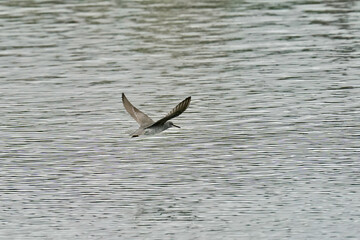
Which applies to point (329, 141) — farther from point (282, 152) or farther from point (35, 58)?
point (35, 58)

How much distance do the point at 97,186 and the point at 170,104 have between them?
6.15m

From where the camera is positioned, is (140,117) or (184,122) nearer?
(140,117)

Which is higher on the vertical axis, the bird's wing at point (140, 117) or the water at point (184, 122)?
the bird's wing at point (140, 117)

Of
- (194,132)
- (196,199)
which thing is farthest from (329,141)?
(196,199)

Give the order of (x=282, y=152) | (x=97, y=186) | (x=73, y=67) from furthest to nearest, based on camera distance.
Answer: (x=73, y=67) < (x=282, y=152) < (x=97, y=186)

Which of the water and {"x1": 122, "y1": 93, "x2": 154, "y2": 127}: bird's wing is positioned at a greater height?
{"x1": 122, "y1": 93, "x2": 154, "y2": 127}: bird's wing

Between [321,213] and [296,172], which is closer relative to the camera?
[321,213]

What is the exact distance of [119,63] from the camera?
88.4 feet

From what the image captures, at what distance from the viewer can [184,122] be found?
20.8m

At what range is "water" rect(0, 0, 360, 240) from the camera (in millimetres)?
14773

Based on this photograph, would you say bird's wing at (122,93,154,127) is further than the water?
Yes

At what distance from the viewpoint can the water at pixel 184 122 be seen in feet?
48.5

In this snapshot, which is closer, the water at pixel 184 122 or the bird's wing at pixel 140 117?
the water at pixel 184 122

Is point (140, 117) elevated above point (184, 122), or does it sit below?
above
